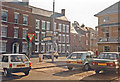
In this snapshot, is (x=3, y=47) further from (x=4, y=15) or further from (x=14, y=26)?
(x=4, y=15)

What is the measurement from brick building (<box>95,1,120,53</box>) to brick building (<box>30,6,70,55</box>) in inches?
394

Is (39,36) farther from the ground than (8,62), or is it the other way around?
(39,36)

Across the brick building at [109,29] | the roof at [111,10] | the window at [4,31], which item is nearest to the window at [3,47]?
the window at [4,31]

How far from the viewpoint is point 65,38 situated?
47094 mm

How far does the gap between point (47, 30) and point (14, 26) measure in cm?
1092

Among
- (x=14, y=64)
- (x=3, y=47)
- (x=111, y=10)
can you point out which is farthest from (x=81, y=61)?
(x=111, y=10)

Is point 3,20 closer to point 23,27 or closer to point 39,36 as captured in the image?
point 23,27

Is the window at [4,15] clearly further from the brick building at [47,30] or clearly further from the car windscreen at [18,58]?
the car windscreen at [18,58]

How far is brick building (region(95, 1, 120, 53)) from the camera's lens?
100ft

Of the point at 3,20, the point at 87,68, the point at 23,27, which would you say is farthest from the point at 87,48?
the point at 87,68

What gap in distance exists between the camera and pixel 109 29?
32.6 metres

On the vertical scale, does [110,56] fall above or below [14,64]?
above

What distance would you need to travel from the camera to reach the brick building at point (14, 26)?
30406 millimetres

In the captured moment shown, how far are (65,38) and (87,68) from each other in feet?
111
